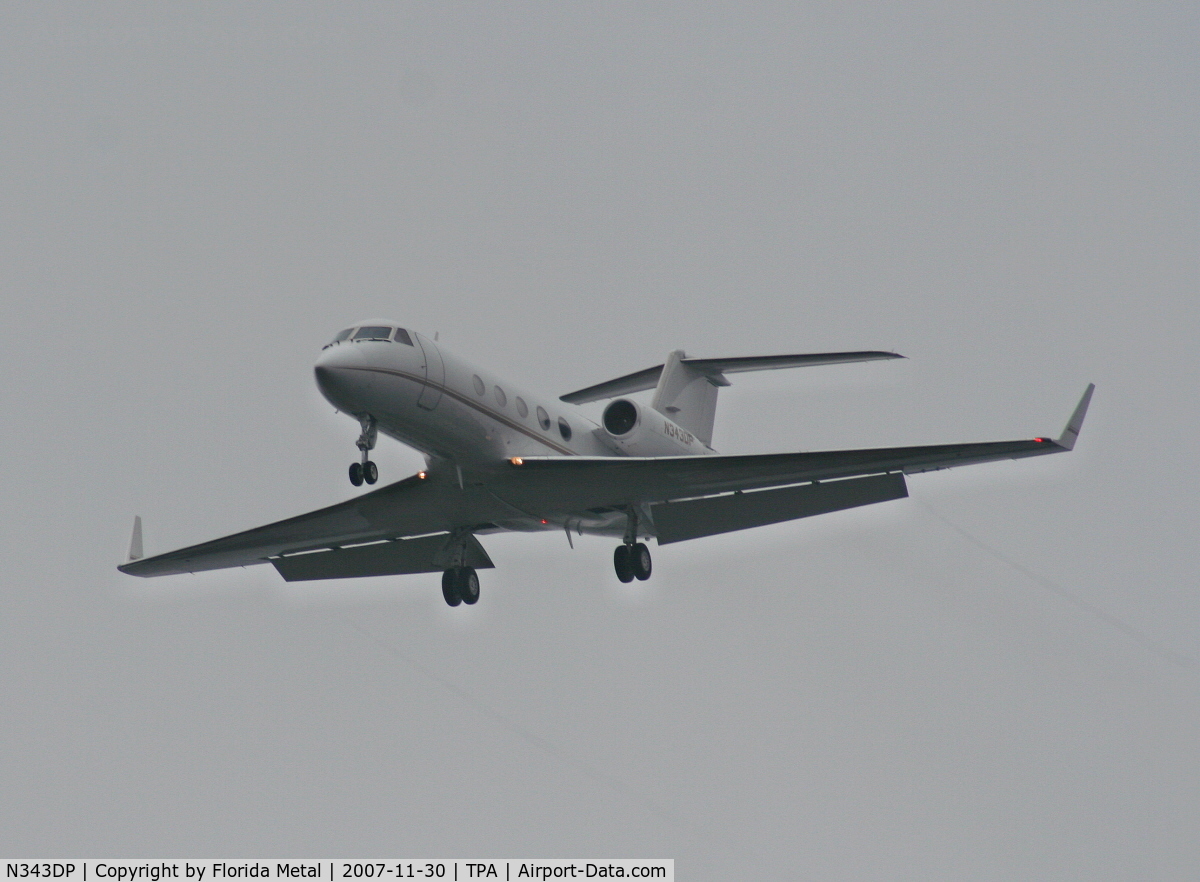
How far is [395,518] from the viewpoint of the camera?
86.3ft

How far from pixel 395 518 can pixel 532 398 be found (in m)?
3.57

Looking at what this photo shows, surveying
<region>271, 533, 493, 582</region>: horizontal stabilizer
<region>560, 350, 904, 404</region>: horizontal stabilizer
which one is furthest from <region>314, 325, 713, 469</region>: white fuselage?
<region>560, 350, 904, 404</region>: horizontal stabilizer

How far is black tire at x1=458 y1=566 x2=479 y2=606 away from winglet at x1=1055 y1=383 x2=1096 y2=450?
416 inches

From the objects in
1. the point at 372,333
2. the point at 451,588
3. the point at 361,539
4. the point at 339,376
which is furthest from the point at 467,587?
the point at 339,376

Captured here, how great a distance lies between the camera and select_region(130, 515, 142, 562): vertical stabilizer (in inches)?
1152

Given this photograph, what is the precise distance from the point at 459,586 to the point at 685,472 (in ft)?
16.8

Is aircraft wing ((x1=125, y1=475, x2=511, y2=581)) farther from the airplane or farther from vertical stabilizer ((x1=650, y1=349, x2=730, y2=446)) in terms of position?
vertical stabilizer ((x1=650, y1=349, x2=730, y2=446))

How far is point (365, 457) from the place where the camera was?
72.4ft

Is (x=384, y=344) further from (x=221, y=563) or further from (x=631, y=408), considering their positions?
(x=221, y=563)

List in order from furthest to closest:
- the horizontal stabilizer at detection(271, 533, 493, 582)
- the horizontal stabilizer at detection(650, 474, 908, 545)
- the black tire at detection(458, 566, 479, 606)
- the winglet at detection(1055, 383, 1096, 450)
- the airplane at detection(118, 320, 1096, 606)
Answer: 1. the horizontal stabilizer at detection(271, 533, 493, 582)
2. the black tire at detection(458, 566, 479, 606)
3. the horizontal stabilizer at detection(650, 474, 908, 545)
4. the airplane at detection(118, 320, 1096, 606)
5. the winglet at detection(1055, 383, 1096, 450)

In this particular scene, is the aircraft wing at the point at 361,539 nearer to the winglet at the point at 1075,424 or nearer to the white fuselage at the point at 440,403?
the white fuselage at the point at 440,403

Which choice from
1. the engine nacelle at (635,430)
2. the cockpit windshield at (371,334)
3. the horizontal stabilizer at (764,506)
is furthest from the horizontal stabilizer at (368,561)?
the cockpit windshield at (371,334)

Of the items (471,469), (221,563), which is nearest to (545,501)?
(471,469)

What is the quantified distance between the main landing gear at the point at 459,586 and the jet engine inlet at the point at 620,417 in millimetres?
3595
